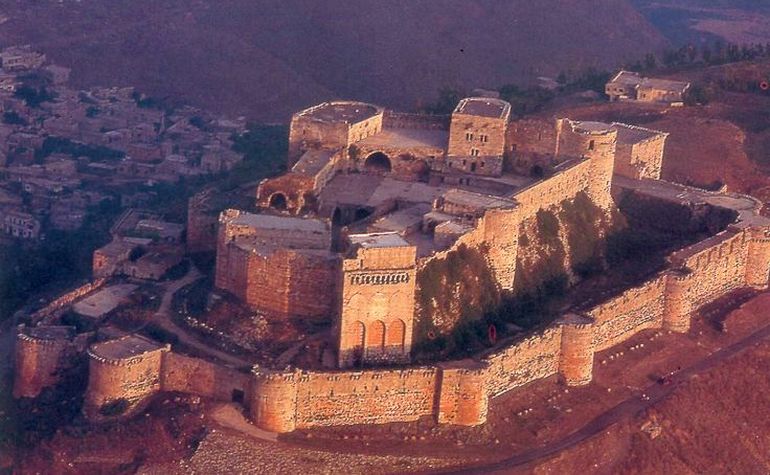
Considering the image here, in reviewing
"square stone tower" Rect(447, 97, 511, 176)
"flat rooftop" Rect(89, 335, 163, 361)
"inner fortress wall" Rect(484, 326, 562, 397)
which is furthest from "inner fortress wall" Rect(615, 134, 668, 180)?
"flat rooftop" Rect(89, 335, 163, 361)

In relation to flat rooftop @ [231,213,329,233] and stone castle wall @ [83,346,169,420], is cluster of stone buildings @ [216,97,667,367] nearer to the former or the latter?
flat rooftop @ [231,213,329,233]

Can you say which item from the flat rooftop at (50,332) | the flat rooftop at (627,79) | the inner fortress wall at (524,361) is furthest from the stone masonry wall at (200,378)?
the flat rooftop at (627,79)

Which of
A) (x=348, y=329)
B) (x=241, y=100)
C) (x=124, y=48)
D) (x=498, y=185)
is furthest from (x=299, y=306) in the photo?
(x=124, y=48)

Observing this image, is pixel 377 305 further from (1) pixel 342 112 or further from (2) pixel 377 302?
(1) pixel 342 112

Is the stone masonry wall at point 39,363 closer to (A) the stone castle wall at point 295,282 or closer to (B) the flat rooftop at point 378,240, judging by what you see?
(A) the stone castle wall at point 295,282

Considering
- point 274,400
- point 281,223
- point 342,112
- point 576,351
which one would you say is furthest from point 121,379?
point 342,112

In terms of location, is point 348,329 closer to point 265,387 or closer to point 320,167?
point 265,387
